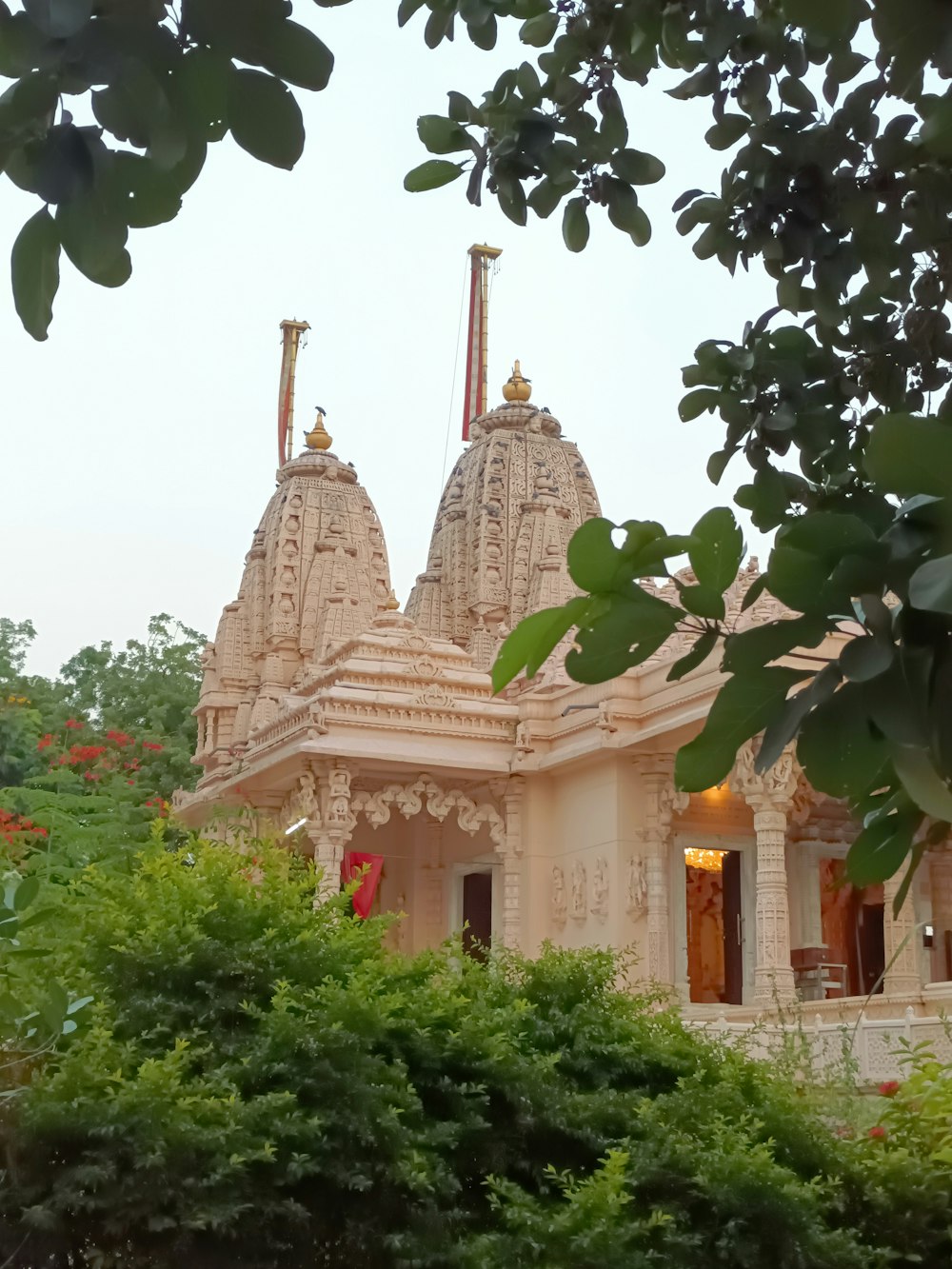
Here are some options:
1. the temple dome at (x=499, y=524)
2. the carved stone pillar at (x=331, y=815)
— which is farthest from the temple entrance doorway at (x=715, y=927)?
the temple dome at (x=499, y=524)

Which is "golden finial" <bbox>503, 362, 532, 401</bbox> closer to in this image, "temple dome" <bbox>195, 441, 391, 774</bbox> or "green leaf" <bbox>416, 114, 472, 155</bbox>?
"temple dome" <bbox>195, 441, 391, 774</bbox>

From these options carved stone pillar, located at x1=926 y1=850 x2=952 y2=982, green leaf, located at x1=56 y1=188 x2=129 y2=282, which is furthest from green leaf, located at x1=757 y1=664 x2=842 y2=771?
carved stone pillar, located at x1=926 y1=850 x2=952 y2=982

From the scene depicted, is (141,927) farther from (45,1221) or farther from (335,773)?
(335,773)

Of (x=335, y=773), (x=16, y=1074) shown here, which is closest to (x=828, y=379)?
(x=16, y=1074)

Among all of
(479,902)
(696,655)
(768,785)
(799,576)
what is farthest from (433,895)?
(799,576)

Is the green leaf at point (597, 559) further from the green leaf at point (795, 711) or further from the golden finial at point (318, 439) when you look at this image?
the golden finial at point (318, 439)

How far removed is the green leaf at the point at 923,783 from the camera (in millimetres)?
1026

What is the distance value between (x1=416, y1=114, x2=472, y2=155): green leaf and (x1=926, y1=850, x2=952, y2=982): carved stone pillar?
14.8m

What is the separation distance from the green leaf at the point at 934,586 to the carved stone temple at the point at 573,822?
36.4 feet

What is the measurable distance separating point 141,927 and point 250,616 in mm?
17930

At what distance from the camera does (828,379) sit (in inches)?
98.4

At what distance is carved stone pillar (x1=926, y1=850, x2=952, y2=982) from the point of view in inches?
627

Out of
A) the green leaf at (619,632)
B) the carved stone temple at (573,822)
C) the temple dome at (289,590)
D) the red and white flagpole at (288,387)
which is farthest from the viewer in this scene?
the red and white flagpole at (288,387)

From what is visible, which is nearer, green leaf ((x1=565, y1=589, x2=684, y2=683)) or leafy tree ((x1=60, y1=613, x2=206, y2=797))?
green leaf ((x1=565, y1=589, x2=684, y2=683))
